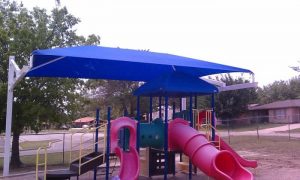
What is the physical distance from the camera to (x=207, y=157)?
1091 centimetres

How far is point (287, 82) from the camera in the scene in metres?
77.1

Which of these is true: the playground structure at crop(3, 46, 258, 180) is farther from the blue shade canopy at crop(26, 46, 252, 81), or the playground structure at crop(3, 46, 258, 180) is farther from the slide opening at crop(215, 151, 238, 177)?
the slide opening at crop(215, 151, 238, 177)

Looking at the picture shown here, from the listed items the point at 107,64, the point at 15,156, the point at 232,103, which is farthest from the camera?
the point at 232,103

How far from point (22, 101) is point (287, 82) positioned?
69.0 meters

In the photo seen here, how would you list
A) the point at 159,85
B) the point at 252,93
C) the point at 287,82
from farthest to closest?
1. the point at 287,82
2. the point at 252,93
3. the point at 159,85

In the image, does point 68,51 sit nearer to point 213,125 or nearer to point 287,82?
point 213,125

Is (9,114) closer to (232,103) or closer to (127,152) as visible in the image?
(127,152)

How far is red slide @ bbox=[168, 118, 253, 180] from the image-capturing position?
1064 cm

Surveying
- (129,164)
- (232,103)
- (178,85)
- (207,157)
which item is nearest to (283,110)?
(232,103)

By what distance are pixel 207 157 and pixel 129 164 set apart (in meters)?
2.33

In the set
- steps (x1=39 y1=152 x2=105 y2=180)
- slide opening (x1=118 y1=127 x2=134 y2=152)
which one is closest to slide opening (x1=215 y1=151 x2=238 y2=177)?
slide opening (x1=118 y1=127 x2=134 y2=152)

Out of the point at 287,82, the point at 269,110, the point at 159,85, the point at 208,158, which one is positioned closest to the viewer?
the point at 208,158

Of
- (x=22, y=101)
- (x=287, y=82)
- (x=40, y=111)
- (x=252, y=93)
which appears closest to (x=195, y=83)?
(x=40, y=111)

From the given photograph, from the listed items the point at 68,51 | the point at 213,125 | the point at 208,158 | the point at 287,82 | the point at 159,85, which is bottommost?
the point at 208,158
